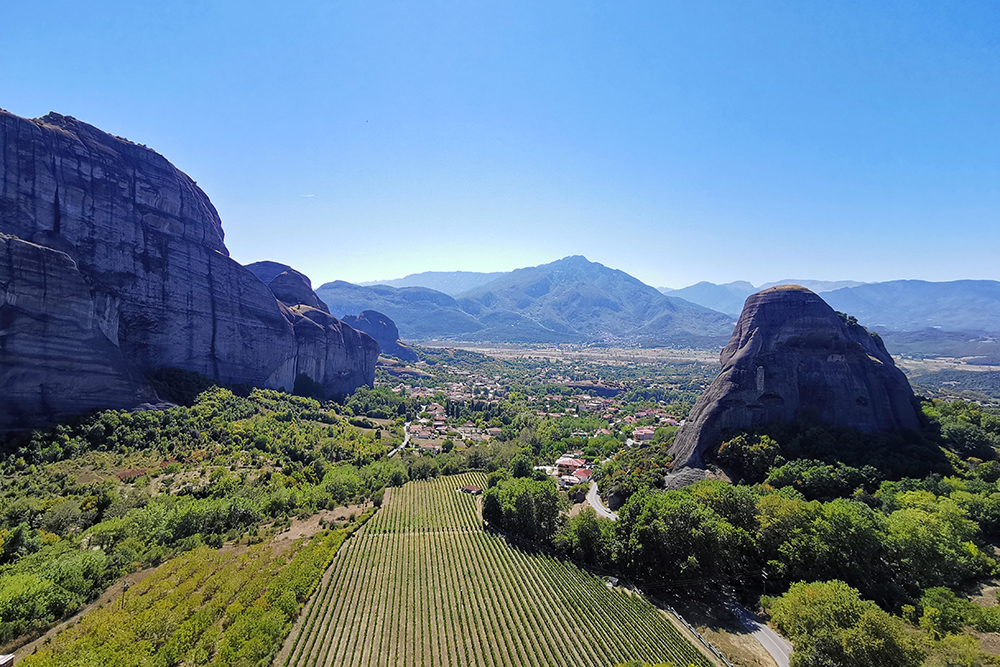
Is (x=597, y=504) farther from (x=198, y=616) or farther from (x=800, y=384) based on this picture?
(x=198, y=616)

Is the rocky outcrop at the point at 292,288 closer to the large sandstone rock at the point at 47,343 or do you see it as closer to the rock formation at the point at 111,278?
the rock formation at the point at 111,278

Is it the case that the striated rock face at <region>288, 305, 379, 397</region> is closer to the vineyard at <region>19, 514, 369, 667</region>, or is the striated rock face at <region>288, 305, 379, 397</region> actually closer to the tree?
the vineyard at <region>19, 514, 369, 667</region>

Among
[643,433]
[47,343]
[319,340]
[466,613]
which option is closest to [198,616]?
[466,613]

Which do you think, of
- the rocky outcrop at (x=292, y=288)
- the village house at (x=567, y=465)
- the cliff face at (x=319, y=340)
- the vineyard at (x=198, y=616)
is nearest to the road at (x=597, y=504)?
the village house at (x=567, y=465)

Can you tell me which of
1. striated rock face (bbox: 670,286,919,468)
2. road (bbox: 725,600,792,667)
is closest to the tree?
road (bbox: 725,600,792,667)

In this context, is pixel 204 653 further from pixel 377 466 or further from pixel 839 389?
pixel 839 389
